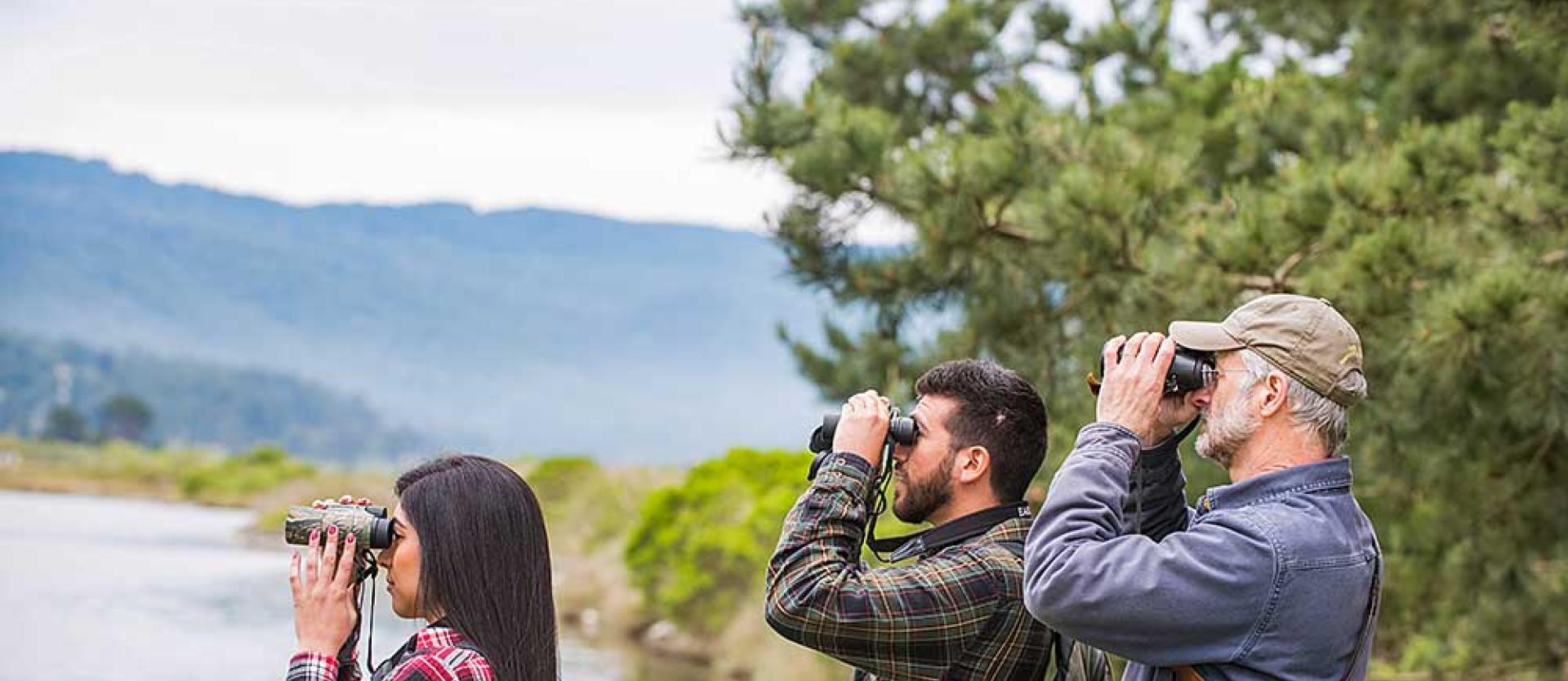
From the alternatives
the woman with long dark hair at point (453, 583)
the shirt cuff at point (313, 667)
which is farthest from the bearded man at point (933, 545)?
the shirt cuff at point (313, 667)

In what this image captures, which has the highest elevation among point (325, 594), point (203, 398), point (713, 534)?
point (203, 398)

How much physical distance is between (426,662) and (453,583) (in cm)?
12

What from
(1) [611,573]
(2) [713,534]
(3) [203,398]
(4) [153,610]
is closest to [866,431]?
(2) [713,534]

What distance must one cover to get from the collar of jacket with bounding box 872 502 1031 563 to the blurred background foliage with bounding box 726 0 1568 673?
3.00m

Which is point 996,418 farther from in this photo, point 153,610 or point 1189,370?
point 153,610

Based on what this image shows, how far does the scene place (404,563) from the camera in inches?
99.1

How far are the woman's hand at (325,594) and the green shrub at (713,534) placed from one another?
1286 centimetres

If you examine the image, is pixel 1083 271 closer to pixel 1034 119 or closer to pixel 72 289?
pixel 1034 119

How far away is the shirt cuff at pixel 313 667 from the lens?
2.45 meters

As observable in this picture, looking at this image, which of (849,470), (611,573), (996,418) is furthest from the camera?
(611,573)

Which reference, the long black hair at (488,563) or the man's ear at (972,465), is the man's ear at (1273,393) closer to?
the man's ear at (972,465)

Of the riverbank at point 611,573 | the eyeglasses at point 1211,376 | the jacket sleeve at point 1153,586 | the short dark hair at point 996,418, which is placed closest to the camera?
the jacket sleeve at point 1153,586

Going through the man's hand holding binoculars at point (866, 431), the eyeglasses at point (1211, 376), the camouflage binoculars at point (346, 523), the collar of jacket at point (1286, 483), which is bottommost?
the collar of jacket at point (1286, 483)

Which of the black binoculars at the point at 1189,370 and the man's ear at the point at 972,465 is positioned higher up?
the black binoculars at the point at 1189,370
